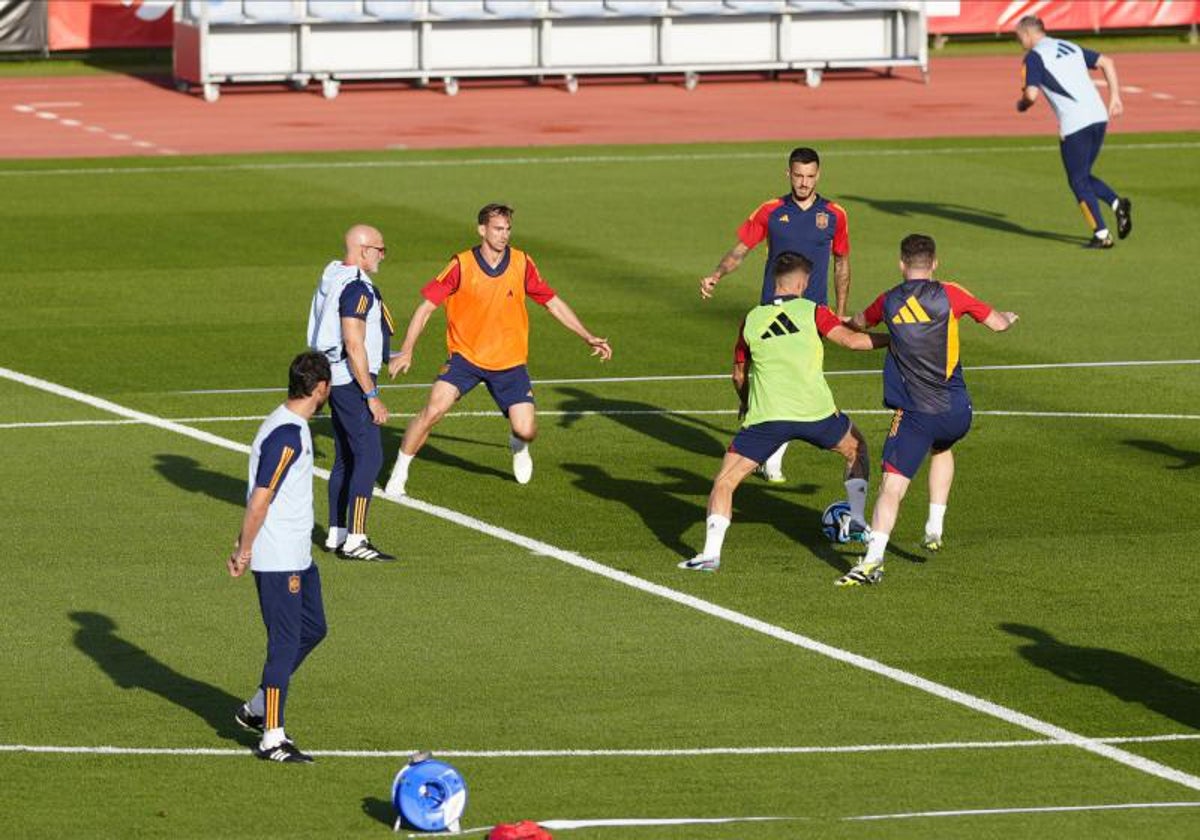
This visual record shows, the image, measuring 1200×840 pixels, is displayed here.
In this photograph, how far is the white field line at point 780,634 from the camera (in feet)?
40.4

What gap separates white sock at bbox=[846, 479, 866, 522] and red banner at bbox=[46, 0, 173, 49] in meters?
34.1

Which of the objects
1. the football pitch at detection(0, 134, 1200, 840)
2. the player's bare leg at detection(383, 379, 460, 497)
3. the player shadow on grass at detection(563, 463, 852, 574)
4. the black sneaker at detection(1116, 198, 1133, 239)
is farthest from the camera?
the black sneaker at detection(1116, 198, 1133, 239)

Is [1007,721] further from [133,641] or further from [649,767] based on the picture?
[133,641]

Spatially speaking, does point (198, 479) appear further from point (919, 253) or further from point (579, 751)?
point (579, 751)

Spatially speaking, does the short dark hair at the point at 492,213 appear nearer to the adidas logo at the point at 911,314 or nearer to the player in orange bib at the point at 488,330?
the player in orange bib at the point at 488,330

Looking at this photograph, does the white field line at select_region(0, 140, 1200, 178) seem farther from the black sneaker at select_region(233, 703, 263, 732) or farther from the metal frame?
the black sneaker at select_region(233, 703, 263, 732)

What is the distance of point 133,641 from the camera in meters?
14.3

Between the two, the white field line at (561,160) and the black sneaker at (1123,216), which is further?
the white field line at (561,160)

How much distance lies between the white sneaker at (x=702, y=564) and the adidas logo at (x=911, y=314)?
1.93 m

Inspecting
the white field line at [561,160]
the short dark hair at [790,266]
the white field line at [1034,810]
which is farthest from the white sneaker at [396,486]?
the white field line at [561,160]

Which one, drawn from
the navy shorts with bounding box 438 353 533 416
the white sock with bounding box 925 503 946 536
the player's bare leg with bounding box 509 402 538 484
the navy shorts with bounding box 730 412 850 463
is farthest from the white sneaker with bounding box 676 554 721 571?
the navy shorts with bounding box 438 353 533 416

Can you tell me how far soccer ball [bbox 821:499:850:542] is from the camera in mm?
16562

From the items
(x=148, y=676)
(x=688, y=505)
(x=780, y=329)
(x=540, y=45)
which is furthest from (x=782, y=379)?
(x=540, y=45)

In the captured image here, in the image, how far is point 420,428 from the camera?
17953 millimetres
